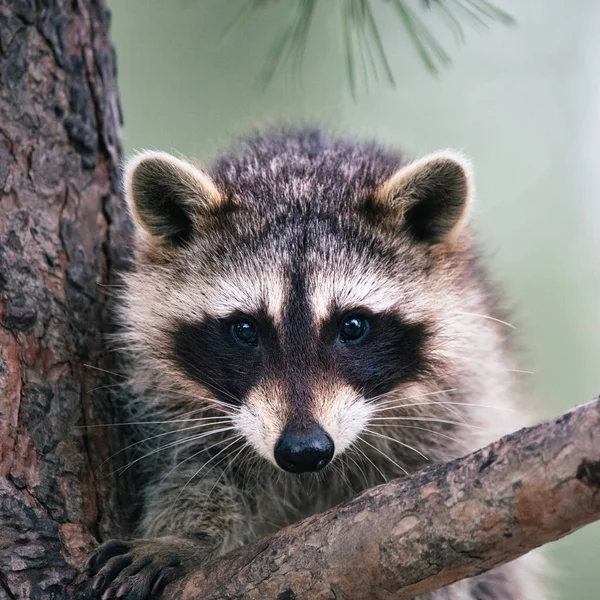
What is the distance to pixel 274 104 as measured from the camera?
161 inches

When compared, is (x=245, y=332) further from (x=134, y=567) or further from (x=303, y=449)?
(x=134, y=567)

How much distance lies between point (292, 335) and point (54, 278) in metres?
0.87

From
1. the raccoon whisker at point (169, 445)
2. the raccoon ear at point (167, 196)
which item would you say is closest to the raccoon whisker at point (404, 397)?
the raccoon whisker at point (169, 445)

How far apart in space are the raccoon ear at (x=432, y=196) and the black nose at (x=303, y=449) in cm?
92

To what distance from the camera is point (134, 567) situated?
2.47m

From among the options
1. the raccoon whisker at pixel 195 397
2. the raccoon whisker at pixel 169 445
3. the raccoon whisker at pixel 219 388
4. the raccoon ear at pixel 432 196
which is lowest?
the raccoon whisker at pixel 169 445

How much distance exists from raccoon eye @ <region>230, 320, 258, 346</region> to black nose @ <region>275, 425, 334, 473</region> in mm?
415

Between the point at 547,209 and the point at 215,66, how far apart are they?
4.66 meters

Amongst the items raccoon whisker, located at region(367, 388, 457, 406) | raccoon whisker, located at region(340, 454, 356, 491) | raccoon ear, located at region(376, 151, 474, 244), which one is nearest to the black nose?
raccoon whisker, located at region(367, 388, 457, 406)

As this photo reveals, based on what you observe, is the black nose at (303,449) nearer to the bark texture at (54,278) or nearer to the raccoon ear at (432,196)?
the bark texture at (54,278)

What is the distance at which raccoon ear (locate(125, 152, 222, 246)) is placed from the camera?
2.88 meters

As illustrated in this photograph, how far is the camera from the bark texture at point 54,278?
2.42 meters

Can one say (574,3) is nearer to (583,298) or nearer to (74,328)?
(583,298)

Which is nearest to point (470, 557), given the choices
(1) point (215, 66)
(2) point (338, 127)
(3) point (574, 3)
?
(2) point (338, 127)
